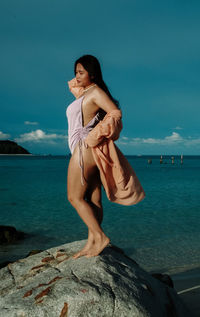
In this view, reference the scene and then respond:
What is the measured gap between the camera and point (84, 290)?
9.29 feet

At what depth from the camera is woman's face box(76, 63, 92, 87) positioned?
143 inches

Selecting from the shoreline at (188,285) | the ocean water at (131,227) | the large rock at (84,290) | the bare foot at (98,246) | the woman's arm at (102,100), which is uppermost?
the woman's arm at (102,100)

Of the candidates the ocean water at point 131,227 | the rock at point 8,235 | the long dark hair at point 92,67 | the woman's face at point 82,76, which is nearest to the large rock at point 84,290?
the long dark hair at point 92,67

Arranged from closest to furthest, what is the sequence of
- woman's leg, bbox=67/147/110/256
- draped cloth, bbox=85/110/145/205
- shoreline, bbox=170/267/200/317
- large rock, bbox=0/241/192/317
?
large rock, bbox=0/241/192/317 < draped cloth, bbox=85/110/145/205 < woman's leg, bbox=67/147/110/256 < shoreline, bbox=170/267/200/317

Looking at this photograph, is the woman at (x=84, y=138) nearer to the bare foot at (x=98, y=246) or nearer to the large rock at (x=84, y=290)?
the bare foot at (x=98, y=246)

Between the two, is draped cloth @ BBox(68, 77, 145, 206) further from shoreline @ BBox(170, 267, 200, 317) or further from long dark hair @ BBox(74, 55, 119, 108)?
shoreline @ BBox(170, 267, 200, 317)

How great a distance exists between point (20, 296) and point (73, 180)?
137 centimetres

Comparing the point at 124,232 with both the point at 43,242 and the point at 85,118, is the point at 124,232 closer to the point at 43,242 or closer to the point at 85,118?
the point at 43,242

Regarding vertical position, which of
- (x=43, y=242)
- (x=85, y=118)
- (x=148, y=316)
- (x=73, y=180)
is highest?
(x=85, y=118)

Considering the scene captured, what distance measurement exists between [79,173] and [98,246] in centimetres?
92

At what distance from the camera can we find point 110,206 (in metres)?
15.2

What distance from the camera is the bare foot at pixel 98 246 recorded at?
3.54m

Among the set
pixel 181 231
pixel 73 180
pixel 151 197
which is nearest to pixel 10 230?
pixel 181 231

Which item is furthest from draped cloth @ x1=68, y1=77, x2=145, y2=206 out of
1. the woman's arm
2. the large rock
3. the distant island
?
the distant island
